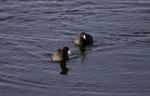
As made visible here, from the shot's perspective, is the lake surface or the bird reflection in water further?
the bird reflection in water

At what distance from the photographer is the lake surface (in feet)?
60.1

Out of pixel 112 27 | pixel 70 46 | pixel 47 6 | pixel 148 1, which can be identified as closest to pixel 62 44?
pixel 70 46

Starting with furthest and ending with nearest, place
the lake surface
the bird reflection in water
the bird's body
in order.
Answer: the bird reflection in water, the bird's body, the lake surface

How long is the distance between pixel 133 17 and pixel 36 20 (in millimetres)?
3639

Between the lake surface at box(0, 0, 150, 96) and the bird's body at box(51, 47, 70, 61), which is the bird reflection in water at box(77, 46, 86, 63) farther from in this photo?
the bird's body at box(51, 47, 70, 61)

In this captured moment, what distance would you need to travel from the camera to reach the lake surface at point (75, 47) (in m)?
18.3

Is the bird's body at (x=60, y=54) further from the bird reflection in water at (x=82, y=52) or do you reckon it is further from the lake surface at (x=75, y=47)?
the bird reflection in water at (x=82, y=52)

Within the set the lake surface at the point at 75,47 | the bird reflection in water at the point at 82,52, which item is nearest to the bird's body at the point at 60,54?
the lake surface at the point at 75,47

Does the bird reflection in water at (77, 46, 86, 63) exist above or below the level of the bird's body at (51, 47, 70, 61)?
below

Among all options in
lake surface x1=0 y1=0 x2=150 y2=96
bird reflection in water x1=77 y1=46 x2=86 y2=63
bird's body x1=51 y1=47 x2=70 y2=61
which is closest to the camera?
lake surface x1=0 y1=0 x2=150 y2=96

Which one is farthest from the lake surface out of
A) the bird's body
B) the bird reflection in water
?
the bird's body

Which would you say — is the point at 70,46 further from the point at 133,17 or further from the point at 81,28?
the point at 133,17

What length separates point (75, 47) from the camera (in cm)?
2222

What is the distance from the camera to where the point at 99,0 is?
25.7m
